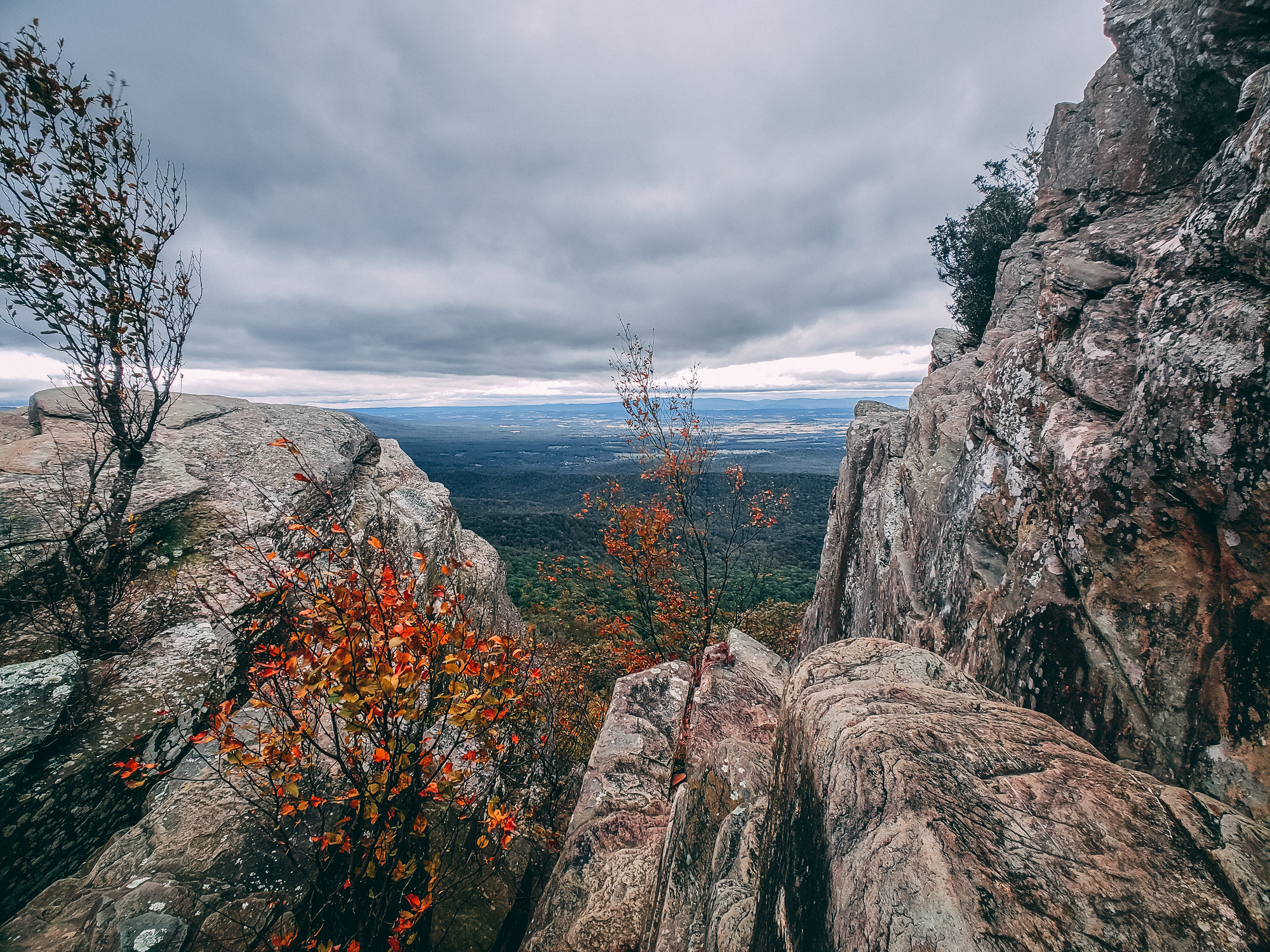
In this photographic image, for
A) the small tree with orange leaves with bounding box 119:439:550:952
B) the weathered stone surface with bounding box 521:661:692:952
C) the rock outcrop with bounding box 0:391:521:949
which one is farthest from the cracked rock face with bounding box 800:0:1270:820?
the rock outcrop with bounding box 0:391:521:949

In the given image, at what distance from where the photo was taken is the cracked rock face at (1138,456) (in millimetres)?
4312

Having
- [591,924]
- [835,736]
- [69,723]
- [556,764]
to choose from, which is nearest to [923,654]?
[835,736]

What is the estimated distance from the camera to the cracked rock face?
4312 millimetres

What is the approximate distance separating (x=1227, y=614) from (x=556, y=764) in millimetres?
11136

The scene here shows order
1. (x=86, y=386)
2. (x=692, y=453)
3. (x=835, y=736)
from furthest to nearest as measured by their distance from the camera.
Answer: (x=692, y=453), (x=86, y=386), (x=835, y=736)

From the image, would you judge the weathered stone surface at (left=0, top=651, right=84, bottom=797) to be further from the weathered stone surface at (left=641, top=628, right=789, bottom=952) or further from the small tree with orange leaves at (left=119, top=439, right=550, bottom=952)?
the weathered stone surface at (left=641, top=628, right=789, bottom=952)

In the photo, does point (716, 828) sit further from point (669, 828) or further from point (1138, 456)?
point (1138, 456)

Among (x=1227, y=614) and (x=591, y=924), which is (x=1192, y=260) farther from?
(x=591, y=924)

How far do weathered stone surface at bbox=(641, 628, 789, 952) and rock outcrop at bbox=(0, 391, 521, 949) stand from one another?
16.6 feet

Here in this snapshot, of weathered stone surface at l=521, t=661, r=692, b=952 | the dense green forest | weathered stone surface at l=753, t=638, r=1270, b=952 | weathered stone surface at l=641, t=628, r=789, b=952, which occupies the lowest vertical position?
the dense green forest

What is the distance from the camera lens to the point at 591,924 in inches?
233

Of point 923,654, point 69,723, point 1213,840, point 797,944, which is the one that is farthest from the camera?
point 69,723

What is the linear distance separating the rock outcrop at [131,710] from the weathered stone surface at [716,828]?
506 cm

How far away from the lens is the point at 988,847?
10.1ft
